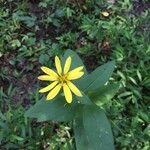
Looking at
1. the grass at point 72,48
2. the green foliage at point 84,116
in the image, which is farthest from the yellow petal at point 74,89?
the grass at point 72,48

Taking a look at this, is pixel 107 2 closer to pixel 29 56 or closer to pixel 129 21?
pixel 129 21

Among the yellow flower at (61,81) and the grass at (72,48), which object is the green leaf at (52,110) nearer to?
the yellow flower at (61,81)

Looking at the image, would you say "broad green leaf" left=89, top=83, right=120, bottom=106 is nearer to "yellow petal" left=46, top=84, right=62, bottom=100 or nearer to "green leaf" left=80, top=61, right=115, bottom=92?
"green leaf" left=80, top=61, right=115, bottom=92

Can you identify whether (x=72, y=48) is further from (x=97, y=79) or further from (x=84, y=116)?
(x=84, y=116)

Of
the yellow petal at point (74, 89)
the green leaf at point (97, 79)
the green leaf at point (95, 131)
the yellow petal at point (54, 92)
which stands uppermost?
the green leaf at point (97, 79)

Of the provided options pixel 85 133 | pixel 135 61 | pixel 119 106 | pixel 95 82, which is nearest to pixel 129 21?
pixel 135 61
